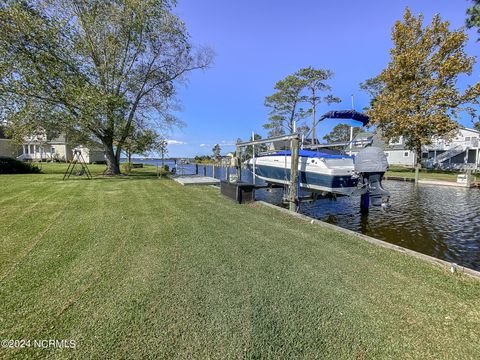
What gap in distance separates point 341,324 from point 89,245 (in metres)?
3.59

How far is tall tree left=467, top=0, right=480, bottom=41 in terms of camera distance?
15.5 m

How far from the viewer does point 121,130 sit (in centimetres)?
1518

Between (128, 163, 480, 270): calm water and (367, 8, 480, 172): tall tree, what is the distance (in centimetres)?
1008

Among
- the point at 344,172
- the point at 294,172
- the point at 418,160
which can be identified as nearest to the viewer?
the point at 294,172

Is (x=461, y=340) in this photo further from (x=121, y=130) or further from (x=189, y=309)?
(x=121, y=130)

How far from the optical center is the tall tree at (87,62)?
11008 mm

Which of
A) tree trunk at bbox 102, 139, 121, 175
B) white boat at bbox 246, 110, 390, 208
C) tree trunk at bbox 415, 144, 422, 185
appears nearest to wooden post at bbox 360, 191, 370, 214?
white boat at bbox 246, 110, 390, 208

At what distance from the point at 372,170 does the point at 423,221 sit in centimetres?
222

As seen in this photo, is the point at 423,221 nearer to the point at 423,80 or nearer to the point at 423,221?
the point at 423,221

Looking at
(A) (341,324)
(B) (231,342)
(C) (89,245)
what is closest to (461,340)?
(A) (341,324)

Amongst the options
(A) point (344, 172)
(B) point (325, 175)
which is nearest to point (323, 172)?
(B) point (325, 175)

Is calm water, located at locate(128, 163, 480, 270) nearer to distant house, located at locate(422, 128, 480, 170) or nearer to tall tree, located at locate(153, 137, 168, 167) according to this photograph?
tall tree, located at locate(153, 137, 168, 167)

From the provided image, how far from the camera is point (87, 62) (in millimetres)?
12883

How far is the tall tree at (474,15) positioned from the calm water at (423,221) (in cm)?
1273
